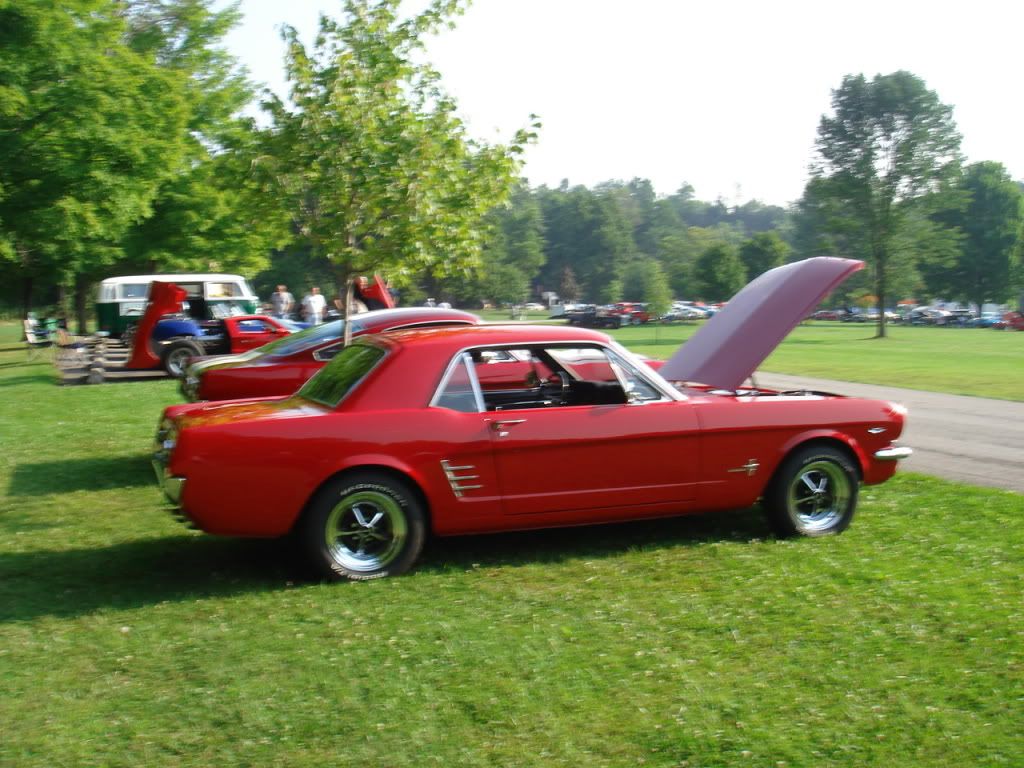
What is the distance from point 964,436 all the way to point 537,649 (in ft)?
29.9

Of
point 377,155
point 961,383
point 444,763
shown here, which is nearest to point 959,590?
point 444,763

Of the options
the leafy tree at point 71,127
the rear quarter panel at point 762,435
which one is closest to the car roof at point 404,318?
the rear quarter panel at point 762,435

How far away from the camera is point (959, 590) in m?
5.62

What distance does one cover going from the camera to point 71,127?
23906 millimetres

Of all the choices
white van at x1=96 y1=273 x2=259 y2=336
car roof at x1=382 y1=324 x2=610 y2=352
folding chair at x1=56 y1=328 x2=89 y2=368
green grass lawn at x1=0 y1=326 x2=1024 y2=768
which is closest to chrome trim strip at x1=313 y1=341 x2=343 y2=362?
green grass lawn at x1=0 y1=326 x2=1024 y2=768

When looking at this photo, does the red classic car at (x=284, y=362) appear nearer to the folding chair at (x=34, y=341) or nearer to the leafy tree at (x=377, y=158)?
the leafy tree at (x=377, y=158)

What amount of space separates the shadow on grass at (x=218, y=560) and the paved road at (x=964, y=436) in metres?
3.18

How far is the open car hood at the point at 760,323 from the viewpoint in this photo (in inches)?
304

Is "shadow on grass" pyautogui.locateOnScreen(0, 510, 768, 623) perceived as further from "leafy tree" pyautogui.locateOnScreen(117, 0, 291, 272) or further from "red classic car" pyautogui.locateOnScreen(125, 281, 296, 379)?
"leafy tree" pyautogui.locateOnScreen(117, 0, 291, 272)

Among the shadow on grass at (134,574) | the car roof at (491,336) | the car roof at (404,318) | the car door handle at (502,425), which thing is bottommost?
the shadow on grass at (134,574)

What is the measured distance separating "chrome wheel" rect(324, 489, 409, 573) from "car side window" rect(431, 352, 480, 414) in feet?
2.26

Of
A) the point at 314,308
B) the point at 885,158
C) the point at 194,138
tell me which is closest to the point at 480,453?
Answer: the point at 314,308

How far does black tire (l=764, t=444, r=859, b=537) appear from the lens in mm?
6766

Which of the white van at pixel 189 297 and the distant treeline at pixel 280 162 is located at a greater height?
the distant treeline at pixel 280 162
